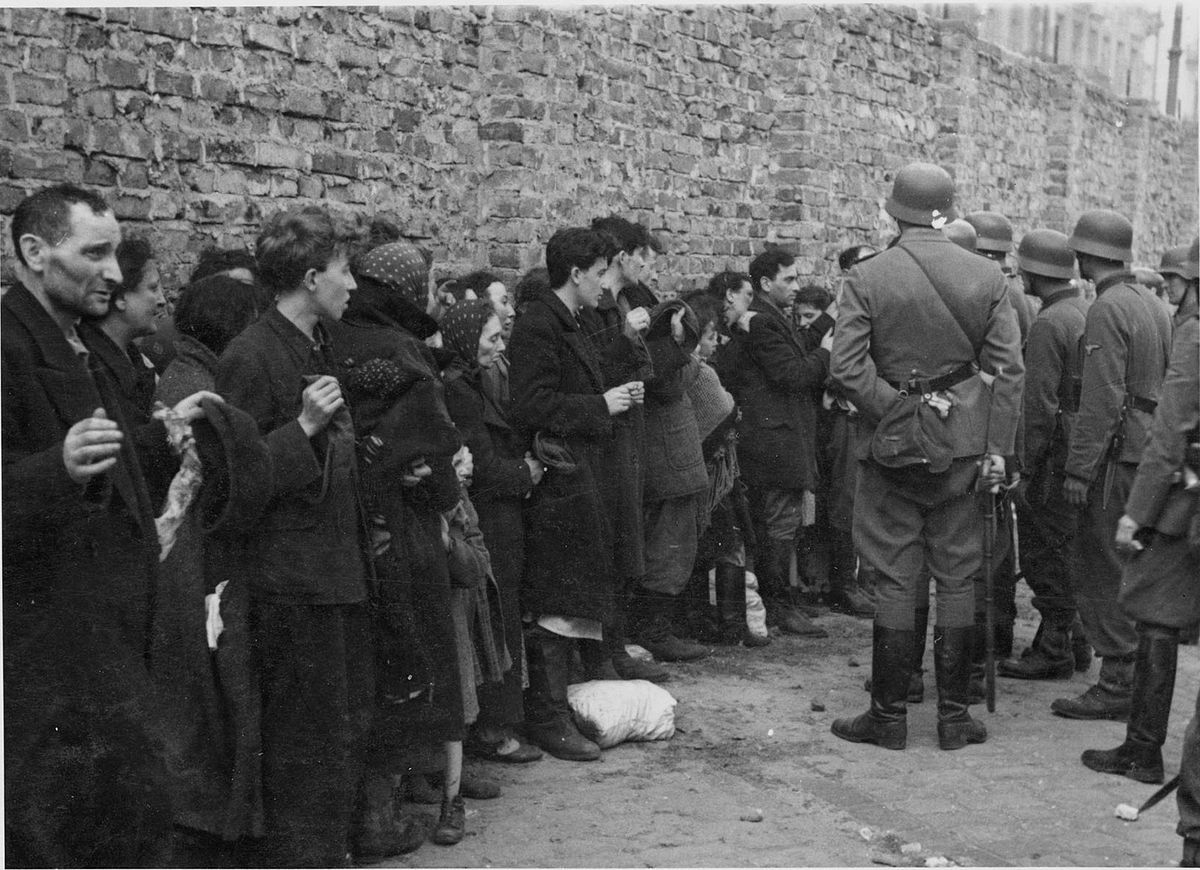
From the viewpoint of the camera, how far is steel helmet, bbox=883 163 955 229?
606 centimetres

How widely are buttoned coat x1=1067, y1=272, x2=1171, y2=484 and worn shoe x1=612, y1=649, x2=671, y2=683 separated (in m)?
2.08

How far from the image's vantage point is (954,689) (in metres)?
6.05

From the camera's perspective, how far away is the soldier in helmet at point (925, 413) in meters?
5.94

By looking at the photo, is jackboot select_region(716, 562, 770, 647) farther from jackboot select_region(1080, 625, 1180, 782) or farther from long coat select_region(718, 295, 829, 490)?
jackboot select_region(1080, 625, 1180, 782)

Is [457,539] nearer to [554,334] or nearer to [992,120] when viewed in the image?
[554,334]

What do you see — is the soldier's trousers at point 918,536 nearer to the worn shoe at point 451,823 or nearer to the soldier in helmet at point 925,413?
the soldier in helmet at point 925,413

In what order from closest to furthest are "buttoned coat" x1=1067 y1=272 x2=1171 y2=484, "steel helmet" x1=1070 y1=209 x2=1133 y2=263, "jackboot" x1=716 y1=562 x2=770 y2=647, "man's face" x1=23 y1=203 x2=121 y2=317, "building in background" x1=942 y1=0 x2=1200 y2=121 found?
"man's face" x1=23 y1=203 x2=121 y2=317
"buttoned coat" x1=1067 y1=272 x2=1171 y2=484
"steel helmet" x1=1070 y1=209 x2=1133 y2=263
"jackboot" x1=716 y1=562 x2=770 y2=647
"building in background" x1=942 y1=0 x2=1200 y2=121

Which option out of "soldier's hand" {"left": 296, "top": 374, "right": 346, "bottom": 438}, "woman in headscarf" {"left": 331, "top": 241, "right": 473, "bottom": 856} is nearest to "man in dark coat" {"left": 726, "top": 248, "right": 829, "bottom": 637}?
"woman in headscarf" {"left": 331, "top": 241, "right": 473, "bottom": 856}

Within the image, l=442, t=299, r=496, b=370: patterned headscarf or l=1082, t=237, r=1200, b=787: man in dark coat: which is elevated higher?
l=442, t=299, r=496, b=370: patterned headscarf

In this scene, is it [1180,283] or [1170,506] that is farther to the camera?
[1180,283]

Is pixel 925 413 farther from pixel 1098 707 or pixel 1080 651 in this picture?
pixel 1080 651

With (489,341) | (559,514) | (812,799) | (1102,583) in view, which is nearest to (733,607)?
(1102,583)

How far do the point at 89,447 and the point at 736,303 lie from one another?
16.5 ft

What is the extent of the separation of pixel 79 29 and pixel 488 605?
2.44 meters
